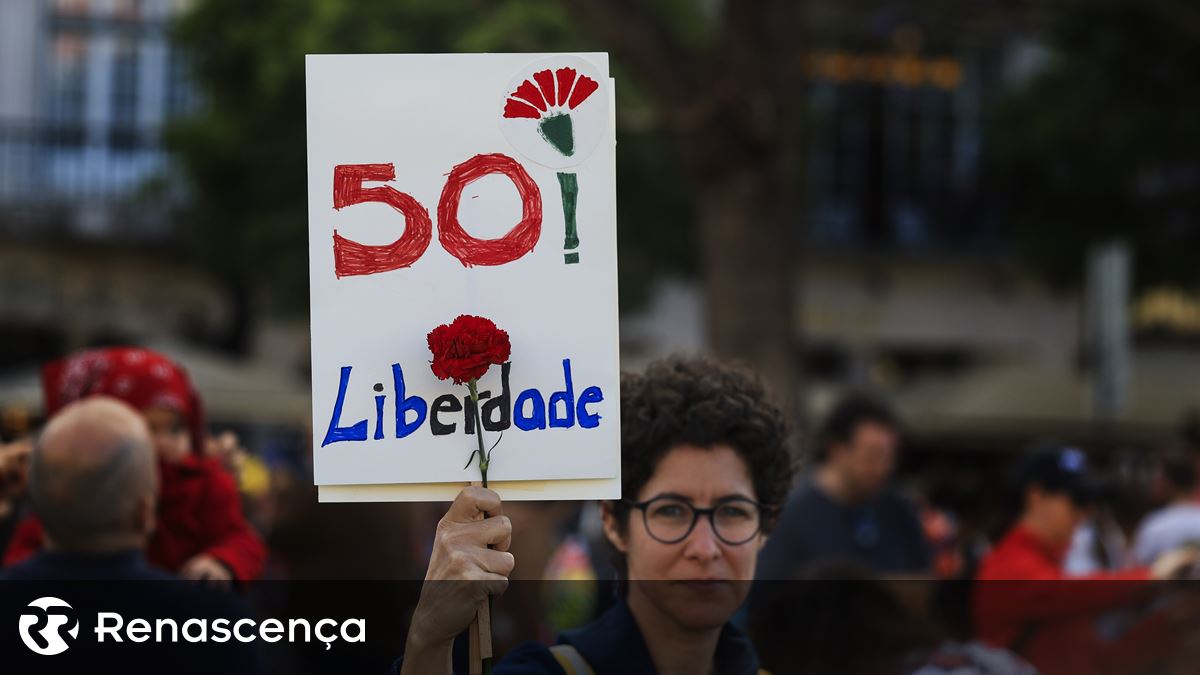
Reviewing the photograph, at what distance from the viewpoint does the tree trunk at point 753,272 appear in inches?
349

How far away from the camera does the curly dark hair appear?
2.56 meters

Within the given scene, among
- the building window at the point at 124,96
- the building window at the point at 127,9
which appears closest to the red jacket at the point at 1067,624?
the building window at the point at 124,96

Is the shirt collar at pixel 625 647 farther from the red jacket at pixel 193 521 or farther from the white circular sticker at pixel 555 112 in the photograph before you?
the red jacket at pixel 193 521

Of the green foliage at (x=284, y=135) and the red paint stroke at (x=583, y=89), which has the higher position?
the green foliage at (x=284, y=135)

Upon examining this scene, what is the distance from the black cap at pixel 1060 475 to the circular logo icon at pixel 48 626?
307 centimetres

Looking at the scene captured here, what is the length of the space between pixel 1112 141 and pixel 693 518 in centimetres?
1471

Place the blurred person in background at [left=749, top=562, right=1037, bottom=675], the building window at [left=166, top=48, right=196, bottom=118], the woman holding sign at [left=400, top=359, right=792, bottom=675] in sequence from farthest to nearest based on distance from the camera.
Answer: the building window at [left=166, top=48, right=196, bottom=118]
the blurred person in background at [left=749, top=562, right=1037, bottom=675]
the woman holding sign at [left=400, top=359, right=792, bottom=675]

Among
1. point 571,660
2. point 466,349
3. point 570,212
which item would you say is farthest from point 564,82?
point 571,660

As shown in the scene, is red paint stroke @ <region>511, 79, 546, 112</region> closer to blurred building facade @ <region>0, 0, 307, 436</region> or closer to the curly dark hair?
the curly dark hair

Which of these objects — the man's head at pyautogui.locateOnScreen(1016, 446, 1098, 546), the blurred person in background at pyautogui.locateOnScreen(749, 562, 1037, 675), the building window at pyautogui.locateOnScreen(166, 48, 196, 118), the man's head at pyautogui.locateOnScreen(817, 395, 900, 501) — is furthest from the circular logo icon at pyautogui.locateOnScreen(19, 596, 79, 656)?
the building window at pyautogui.locateOnScreen(166, 48, 196, 118)

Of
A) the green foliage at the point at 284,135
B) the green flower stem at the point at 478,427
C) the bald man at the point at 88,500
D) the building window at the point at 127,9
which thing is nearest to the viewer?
the green flower stem at the point at 478,427

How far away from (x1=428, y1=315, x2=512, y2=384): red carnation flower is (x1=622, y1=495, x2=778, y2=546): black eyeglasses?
503mm

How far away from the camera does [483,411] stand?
218 cm

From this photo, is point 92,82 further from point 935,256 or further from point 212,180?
point 935,256
